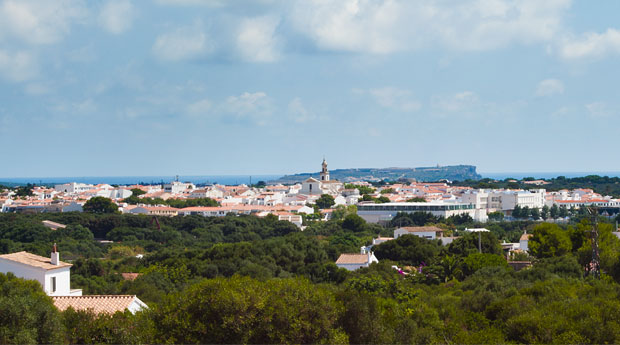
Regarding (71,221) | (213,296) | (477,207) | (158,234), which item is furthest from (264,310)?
(477,207)

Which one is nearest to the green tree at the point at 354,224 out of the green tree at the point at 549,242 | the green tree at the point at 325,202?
the green tree at the point at 325,202

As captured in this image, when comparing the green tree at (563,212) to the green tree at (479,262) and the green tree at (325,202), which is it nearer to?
the green tree at (325,202)

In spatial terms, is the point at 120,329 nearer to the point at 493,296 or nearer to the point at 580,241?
the point at 493,296

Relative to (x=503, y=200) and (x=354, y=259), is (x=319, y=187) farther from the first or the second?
(x=354, y=259)

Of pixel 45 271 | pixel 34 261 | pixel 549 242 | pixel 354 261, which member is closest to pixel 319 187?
pixel 354 261

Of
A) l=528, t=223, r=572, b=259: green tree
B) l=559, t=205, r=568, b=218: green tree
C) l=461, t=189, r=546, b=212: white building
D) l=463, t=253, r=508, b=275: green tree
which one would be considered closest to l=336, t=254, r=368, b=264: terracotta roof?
l=463, t=253, r=508, b=275: green tree

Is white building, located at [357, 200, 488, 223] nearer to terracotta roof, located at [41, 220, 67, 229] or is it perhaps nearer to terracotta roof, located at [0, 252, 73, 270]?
terracotta roof, located at [41, 220, 67, 229]

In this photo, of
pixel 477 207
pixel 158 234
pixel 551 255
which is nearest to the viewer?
pixel 551 255
